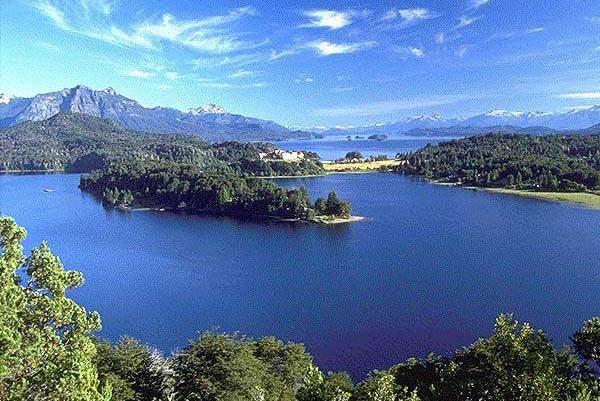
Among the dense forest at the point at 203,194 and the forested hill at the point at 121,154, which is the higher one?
the forested hill at the point at 121,154

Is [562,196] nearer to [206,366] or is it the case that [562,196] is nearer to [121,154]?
[206,366]

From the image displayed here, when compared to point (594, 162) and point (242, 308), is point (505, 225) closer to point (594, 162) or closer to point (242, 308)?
point (242, 308)

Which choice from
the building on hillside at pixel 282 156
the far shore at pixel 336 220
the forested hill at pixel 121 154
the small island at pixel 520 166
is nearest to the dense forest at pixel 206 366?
the far shore at pixel 336 220

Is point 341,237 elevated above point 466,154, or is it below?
below

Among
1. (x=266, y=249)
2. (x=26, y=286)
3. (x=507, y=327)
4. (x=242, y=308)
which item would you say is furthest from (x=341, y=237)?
(x=26, y=286)

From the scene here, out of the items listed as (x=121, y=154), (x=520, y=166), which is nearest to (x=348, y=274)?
(x=520, y=166)

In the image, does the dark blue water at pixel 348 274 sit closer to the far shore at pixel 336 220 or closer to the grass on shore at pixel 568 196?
the far shore at pixel 336 220

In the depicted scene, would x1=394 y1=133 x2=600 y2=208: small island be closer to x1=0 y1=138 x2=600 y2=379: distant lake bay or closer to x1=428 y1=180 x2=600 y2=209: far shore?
x1=428 y1=180 x2=600 y2=209: far shore
